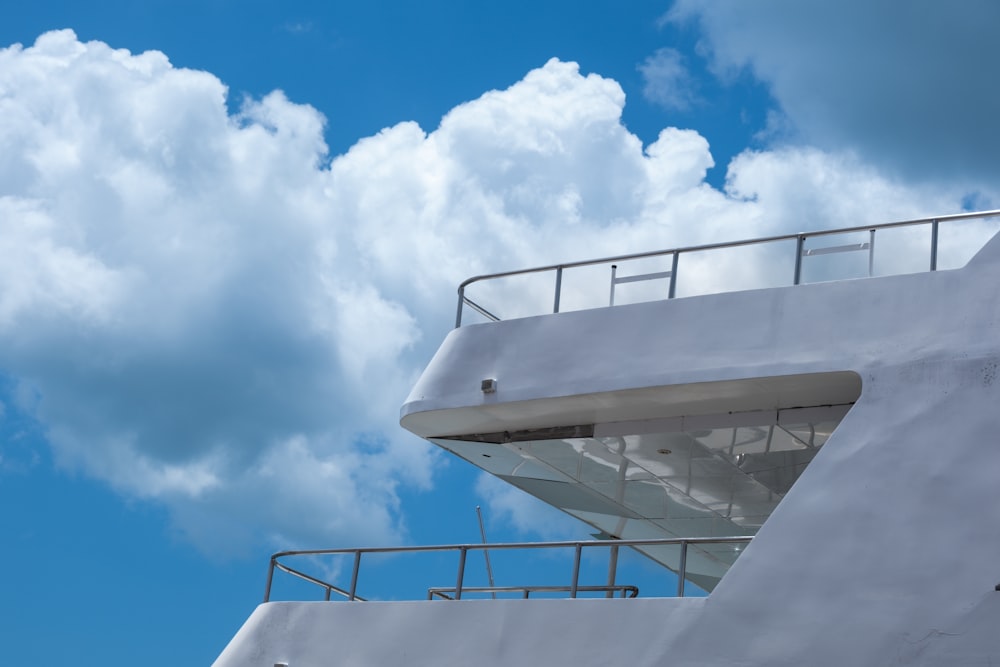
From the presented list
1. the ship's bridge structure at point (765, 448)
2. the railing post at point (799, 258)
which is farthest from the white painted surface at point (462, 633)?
the railing post at point (799, 258)

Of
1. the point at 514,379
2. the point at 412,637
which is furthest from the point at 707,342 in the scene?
the point at 412,637

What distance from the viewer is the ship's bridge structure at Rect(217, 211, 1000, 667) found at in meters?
10.1

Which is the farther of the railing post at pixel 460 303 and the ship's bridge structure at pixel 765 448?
the railing post at pixel 460 303

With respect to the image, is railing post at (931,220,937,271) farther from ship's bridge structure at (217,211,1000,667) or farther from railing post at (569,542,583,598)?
railing post at (569,542,583,598)

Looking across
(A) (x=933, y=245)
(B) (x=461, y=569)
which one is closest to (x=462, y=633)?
(B) (x=461, y=569)

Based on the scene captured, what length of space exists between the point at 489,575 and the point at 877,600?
17.2 ft

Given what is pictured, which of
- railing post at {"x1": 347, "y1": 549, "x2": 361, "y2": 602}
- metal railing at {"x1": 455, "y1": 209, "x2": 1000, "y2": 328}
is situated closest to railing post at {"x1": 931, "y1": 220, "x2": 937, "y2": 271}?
metal railing at {"x1": 455, "y1": 209, "x2": 1000, "y2": 328}

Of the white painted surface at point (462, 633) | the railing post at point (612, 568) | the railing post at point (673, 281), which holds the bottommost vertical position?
the white painted surface at point (462, 633)

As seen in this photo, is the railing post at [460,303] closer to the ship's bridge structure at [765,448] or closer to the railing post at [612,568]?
the ship's bridge structure at [765,448]

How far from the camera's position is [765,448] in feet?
43.9

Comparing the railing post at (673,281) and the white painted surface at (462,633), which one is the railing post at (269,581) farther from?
the railing post at (673,281)

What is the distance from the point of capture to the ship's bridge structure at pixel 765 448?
10102 millimetres

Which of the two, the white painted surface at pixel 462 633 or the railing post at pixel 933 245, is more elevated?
the railing post at pixel 933 245

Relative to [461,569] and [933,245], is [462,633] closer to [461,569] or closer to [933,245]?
[461,569]
